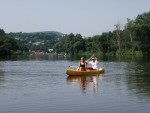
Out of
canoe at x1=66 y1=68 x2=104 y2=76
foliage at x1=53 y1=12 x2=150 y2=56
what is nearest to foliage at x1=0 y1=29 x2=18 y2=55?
foliage at x1=53 y1=12 x2=150 y2=56

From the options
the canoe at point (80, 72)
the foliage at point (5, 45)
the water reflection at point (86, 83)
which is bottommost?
the water reflection at point (86, 83)

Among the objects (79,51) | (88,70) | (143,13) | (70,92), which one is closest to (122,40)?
(143,13)

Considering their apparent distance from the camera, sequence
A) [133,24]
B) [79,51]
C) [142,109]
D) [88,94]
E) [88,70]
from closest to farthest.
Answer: [142,109] < [88,94] < [88,70] < [133,24] < [79,51]

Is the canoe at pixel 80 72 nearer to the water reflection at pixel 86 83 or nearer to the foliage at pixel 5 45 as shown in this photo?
the water reflection at pixel 86 83

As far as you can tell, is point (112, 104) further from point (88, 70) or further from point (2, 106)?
point (88, 70)

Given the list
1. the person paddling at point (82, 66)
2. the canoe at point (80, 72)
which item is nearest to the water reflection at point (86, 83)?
the canoe at point (80, 72)

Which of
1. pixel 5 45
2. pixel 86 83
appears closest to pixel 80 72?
pixel 86 83

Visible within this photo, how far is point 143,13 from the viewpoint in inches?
5787

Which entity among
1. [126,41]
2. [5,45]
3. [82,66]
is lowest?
[82,66]

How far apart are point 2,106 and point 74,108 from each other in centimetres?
343

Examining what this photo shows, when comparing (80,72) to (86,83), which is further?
(80,72)

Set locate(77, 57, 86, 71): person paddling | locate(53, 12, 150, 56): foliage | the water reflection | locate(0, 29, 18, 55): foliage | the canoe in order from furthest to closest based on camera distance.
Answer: locate(0, 29, 18, 55): foliage < locate(53, 12, 150, 56): foliage < locate(77, 57, 86, 71): person paddling < the canoe < the water reflection

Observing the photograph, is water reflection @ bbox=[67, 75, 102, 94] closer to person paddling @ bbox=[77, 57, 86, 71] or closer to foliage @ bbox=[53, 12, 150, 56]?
person paddling @ bbox=[77, 57, 86, 71]

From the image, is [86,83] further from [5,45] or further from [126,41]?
[5,45]
